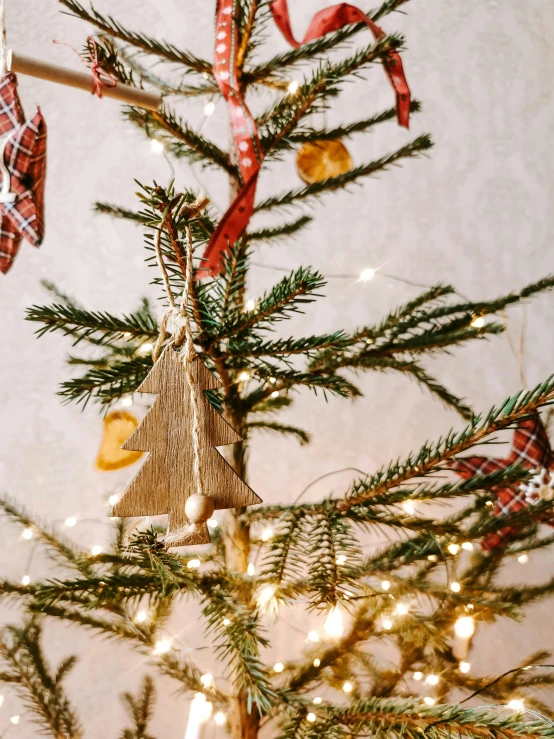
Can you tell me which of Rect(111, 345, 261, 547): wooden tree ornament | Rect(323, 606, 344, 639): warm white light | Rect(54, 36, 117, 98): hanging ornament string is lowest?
Rect(323, 606, 344, 639): warm white light

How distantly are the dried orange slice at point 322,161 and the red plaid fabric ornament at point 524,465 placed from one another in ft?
1.38

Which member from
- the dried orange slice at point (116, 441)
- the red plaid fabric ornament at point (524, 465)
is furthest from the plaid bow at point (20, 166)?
the red plaid fabric ornament at point (524, 465)

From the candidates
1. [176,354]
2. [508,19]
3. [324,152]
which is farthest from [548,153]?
[176,354]

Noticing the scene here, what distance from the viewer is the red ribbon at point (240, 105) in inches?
20.0

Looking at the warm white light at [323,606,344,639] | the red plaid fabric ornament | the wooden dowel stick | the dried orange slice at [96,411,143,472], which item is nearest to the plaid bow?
the wooden dowel stick

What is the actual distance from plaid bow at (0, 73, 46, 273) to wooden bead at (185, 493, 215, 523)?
1.06 ft

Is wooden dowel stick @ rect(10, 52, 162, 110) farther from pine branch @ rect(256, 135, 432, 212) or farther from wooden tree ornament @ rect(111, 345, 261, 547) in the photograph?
wooden tree ornament @ rect(111, 345, 261, 547)

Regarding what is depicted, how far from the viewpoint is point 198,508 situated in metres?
0.37

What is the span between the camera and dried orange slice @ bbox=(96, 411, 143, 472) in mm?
786

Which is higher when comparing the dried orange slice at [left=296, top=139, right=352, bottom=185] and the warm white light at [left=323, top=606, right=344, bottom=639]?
the dried orange slice at [left=296, top=139, right=352, bottom=185]

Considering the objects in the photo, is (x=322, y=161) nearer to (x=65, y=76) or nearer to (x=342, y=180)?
(x=342, y=180)

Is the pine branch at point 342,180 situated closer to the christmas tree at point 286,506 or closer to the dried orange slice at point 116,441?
the christmas tree at point 286,506

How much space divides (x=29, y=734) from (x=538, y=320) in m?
1.53

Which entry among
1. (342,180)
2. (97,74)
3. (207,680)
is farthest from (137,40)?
(207,680)
